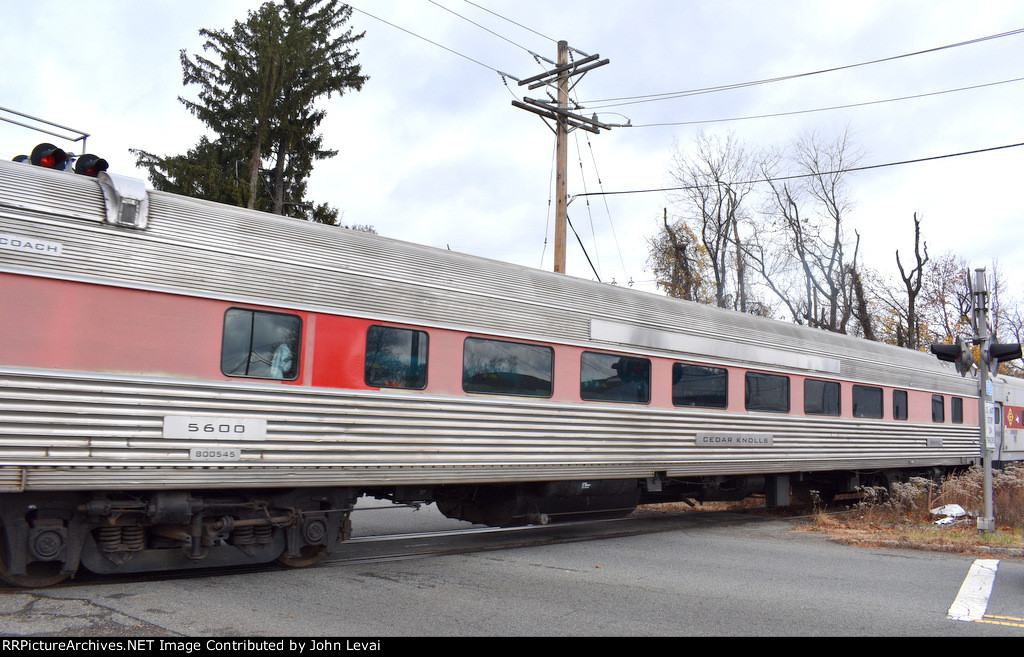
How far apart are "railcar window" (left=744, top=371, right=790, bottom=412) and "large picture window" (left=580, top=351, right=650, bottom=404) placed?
2.27 metres

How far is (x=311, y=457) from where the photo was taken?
707cm

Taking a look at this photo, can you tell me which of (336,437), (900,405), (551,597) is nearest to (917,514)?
(900,405)

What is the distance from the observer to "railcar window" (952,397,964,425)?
1692cm

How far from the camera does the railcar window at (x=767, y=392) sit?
38.3ft

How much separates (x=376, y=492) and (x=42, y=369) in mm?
3399

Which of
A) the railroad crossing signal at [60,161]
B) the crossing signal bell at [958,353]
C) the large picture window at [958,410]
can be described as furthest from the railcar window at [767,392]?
the railroad crossing signal at [60,161]

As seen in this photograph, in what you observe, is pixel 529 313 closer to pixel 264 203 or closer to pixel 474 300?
pixel 474 300

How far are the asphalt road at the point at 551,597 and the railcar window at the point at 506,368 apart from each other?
184cm

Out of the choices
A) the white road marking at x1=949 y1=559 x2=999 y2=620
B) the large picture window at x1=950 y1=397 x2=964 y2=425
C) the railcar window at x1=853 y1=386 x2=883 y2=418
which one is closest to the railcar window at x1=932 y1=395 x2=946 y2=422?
the large picture window at x1=950 y1=397 x2=964 y2=425

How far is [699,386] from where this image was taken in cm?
1095

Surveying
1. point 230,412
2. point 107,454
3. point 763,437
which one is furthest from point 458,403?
point 763,437

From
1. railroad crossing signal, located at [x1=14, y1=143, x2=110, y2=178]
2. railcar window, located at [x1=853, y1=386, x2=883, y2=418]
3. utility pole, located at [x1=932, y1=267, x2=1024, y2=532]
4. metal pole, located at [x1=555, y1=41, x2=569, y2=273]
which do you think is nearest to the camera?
railroad crossing signal, located at [x1=14, y1=143, x2=110, y2=178]

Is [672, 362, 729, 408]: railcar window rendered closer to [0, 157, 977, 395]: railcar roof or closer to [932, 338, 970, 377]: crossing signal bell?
[0, 157, 977, 395]: railcar roof
